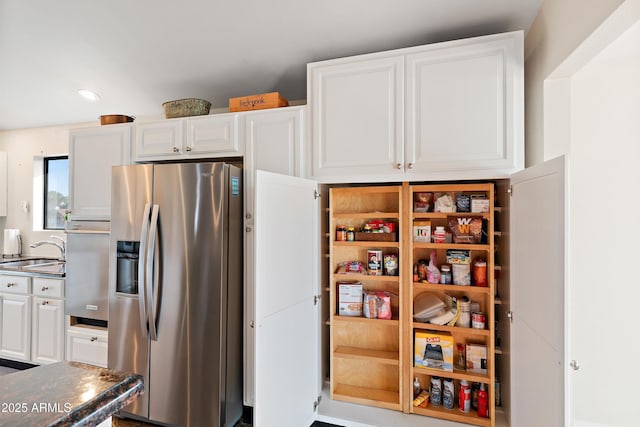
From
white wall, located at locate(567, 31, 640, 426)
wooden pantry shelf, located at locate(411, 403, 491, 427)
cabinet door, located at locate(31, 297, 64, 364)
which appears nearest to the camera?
white wall, located at locate(567, 31, 640, 426)

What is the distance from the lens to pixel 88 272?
2500 mm

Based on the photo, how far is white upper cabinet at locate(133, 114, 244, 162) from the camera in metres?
2.25

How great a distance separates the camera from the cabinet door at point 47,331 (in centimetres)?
269

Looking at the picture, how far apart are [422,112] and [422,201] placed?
1.99 ft

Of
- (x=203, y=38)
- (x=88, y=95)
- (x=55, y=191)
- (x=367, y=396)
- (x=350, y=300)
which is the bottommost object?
(x=367, y=396)

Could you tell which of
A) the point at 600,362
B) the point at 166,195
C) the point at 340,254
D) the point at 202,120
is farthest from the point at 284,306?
the point at 600,362

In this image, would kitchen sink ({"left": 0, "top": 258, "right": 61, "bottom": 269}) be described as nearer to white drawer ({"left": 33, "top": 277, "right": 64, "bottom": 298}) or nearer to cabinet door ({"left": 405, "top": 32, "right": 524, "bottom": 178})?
white drawer ({"left": 33, "top": 277, "right": 64, "bottom": 298})

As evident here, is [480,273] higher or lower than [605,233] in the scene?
lower

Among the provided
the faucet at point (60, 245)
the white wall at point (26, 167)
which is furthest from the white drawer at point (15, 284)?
the white wall at point (26, 167)

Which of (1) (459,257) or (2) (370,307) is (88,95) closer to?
(2) (370,307)

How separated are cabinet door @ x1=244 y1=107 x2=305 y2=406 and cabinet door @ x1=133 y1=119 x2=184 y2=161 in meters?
0.59

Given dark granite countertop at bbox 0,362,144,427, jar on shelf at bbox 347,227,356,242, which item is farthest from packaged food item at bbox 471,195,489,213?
dark granite countertop at bbox 0,362,144,427

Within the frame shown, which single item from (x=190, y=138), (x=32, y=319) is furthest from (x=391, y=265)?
(x=32, y=319)

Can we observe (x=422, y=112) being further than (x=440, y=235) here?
No
